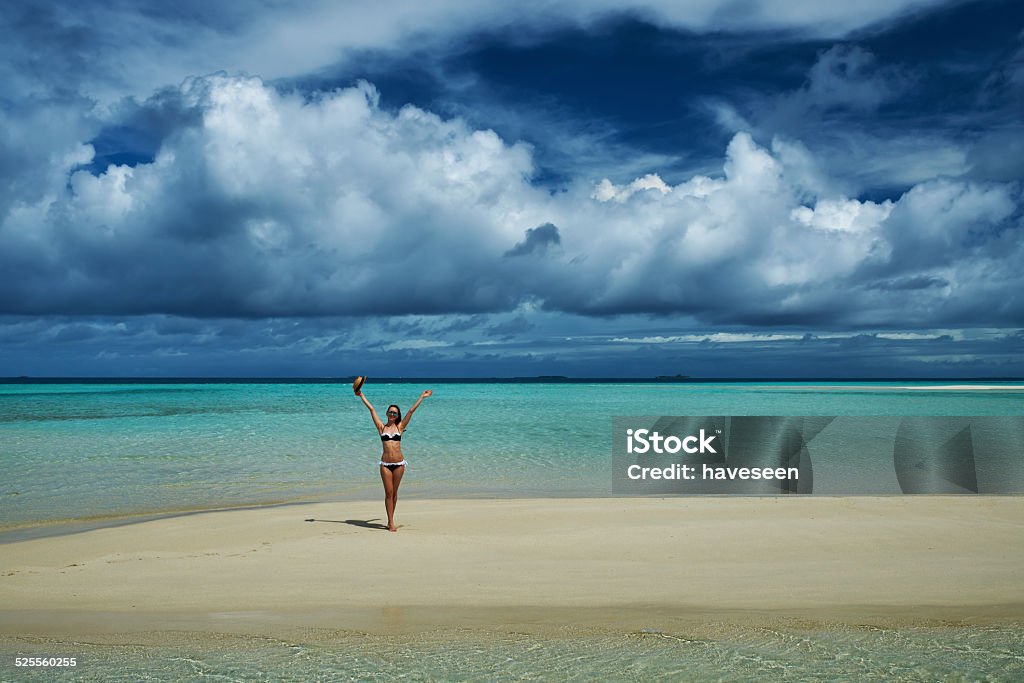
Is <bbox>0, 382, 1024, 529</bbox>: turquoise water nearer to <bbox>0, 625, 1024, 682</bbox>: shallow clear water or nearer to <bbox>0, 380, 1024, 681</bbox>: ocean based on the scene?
<bbox>0, 380, 1024, 681</bbox>: ocean

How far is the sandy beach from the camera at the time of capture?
9766 millimetres

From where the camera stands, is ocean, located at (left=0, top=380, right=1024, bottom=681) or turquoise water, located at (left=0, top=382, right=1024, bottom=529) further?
turquoise water, located at (left=0, top=382, right=1024, bottom=529)

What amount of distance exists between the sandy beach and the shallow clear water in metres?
0.52

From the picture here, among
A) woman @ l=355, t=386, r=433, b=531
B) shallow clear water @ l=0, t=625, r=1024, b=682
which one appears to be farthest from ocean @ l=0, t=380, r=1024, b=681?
woman @ l=355, t=386, r=433, b=531

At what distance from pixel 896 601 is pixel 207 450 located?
28125mm

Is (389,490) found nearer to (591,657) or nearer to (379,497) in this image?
(379,497)

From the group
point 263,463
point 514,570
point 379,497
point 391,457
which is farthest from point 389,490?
point 263,463

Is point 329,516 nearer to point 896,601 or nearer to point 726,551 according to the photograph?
point 726,551

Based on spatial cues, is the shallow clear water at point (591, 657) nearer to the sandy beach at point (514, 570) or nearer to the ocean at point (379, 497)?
the ocean at point (379, 497)

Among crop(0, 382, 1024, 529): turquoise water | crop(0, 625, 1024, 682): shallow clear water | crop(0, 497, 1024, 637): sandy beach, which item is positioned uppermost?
crop(0, 382, 1024, 529): turquoise water

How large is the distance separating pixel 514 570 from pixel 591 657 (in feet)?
12.4

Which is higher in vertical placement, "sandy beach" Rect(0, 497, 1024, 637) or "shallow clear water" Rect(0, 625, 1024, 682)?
"sandy beach" Rect(0, 497, 1024, 637)

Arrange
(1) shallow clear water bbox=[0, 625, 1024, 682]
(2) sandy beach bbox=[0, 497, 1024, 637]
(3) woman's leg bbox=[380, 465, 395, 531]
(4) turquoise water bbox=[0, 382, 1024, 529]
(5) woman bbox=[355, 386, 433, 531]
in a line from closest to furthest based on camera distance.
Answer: (1) shallow clear water bbox=[0, 625, 1024, 682] → (2) sandy beach bbox=[0, 497, 1024, 637] → (5) woman bbox=[355, 386, 433, 531] → (3) woman's leg bbox=[380, 465, 395, 531] → (4) turquoise water bbox=[0, 382, 1024, 529]

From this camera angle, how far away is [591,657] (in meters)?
8.25
